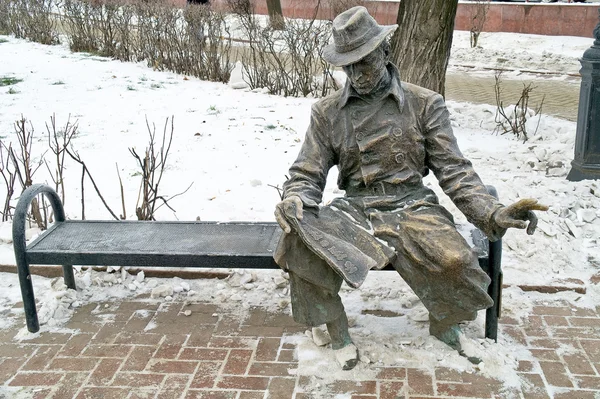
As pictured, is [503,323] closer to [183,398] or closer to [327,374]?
[327,374]

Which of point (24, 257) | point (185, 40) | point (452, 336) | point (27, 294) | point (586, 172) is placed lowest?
point (452, 336)

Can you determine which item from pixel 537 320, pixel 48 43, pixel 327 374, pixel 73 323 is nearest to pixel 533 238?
pixel 537 320

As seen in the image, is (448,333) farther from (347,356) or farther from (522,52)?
(522,52)

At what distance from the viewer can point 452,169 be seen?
4055 mm

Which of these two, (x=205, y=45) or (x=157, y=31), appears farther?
(x=157, y=31)

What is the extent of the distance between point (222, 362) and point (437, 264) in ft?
4.41

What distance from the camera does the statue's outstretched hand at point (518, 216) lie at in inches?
140

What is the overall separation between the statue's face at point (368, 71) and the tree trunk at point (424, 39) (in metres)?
3.80

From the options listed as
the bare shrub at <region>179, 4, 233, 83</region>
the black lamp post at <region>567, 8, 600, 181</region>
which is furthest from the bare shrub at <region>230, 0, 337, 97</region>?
the black lamp post at <region>567, 8, 600, 181</region>

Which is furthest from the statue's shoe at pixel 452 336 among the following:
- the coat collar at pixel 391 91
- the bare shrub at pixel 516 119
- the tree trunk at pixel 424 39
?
the bare shrub at pixel 516 119

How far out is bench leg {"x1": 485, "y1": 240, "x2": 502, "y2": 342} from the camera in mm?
4059

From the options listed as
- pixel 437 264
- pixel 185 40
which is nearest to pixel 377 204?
pixel 437 264

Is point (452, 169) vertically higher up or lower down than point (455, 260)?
higher up

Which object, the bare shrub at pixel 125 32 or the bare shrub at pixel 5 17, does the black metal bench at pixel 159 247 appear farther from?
the bare shrub at pixel 5 17
